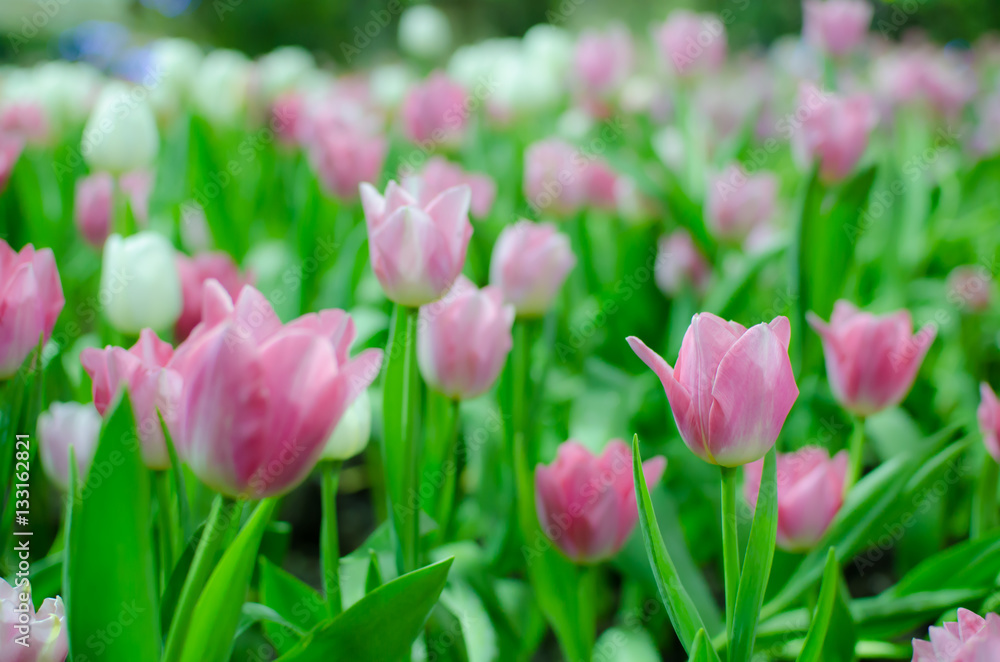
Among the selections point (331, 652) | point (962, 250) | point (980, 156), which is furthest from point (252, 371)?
point (980, 156)

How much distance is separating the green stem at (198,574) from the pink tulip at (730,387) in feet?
0.83

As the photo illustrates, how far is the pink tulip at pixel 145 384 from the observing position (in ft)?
1.74

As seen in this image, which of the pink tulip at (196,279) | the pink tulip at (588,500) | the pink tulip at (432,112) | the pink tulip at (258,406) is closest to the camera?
the pink tulip at (258,406)

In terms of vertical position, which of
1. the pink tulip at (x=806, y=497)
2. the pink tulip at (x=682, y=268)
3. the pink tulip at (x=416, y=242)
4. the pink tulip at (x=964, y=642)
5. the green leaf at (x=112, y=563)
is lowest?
the pink tulip at (x=682, y=268)

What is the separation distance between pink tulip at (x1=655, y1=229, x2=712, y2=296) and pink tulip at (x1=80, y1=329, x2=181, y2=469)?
34.1 inches

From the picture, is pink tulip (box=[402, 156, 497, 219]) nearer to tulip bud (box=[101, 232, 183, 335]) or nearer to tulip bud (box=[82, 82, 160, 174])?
tulip bud (box=[101, 232, 183, 335])

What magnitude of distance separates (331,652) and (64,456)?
1.26ft

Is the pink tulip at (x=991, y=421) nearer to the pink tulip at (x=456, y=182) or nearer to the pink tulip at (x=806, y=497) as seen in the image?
the pink tulip at (x=806, y=497)

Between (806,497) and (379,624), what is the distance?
0.39 metres

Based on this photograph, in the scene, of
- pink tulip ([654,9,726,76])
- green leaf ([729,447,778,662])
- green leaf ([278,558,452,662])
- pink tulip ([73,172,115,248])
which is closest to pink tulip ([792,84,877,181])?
pink tulip ([654,9,726,76])

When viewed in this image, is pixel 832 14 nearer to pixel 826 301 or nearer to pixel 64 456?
pixel 826 301

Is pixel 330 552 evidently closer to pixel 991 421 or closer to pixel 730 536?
pixel 730 536

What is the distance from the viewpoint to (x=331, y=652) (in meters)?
0.51

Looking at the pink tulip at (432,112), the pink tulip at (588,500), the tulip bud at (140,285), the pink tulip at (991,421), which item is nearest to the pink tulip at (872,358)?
the pink tulip at (991,421)
